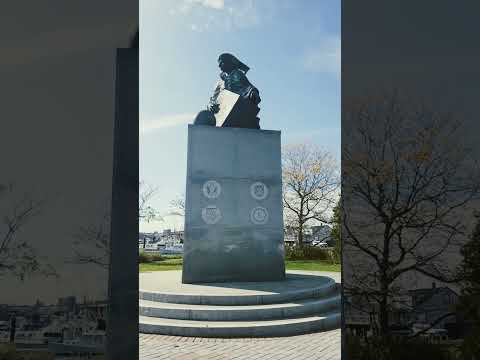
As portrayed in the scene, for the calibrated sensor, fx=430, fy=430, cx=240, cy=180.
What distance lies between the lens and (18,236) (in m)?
4.43

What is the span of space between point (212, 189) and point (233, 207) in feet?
2.03

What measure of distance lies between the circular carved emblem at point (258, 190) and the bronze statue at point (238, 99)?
141cm

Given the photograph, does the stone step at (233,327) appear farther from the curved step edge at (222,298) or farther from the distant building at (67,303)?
the distant building at (67,303)

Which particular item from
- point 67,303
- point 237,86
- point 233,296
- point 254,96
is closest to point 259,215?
point 233,296

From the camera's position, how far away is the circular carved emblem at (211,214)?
9.45 meters

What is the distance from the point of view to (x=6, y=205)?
4.44 metres

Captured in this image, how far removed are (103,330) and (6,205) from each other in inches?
64.2

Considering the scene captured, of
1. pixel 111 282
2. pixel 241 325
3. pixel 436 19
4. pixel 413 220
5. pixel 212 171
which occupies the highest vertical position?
pixel 436 19

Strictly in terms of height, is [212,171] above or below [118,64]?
below

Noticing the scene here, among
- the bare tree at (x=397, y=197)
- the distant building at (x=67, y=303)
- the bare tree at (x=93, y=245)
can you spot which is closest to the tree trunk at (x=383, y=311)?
the bare tree at (x=397, y=197)

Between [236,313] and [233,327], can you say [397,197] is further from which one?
[236,313]

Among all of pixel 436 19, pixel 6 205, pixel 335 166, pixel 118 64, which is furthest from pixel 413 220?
pixel 335 166

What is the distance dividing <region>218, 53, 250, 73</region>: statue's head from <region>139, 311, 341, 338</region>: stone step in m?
6.14

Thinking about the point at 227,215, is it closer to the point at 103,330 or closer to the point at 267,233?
the point at 267,233
